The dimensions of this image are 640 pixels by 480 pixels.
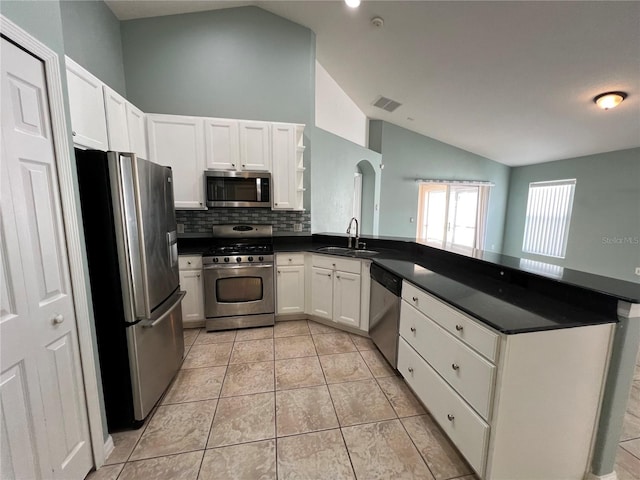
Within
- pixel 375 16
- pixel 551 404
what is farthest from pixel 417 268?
pixel 375 16

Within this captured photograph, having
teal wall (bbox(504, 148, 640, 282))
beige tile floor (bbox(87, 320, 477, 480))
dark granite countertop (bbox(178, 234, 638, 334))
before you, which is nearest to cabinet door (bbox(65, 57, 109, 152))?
beige tile floor (bbox(87, 320, 477, 480))

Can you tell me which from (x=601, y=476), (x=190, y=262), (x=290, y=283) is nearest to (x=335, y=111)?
(x=290, y=283)

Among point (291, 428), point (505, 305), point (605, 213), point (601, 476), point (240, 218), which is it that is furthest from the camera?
point (605, 213)

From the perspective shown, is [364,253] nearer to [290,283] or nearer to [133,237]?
[290,283]

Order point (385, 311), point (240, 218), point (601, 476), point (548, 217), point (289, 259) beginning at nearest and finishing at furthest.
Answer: point (601, 476) < point (385, 311) < point (289, 259) < point (240, 218) < point (548, 217)

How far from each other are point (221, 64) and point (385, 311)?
3.43 m

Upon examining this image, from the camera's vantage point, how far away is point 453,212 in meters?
6.61

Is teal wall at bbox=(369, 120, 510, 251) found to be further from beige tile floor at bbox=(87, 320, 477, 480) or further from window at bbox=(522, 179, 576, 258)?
beige tile floor at bbox=(87, 320, 477, 480)

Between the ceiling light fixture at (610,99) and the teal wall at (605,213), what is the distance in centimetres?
218

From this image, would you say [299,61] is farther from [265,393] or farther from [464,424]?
[464,424]

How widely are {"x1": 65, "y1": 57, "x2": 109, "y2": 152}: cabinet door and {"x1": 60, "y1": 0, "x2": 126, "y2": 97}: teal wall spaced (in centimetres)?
54

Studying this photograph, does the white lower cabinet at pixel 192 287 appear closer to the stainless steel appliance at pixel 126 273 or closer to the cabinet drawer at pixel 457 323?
the stainless steel appliance at pixel 126 273

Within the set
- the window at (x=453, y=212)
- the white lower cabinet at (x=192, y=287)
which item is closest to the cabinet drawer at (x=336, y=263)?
the white lower cabinet at (x=192, y=287)

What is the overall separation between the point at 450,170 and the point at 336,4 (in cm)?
477
